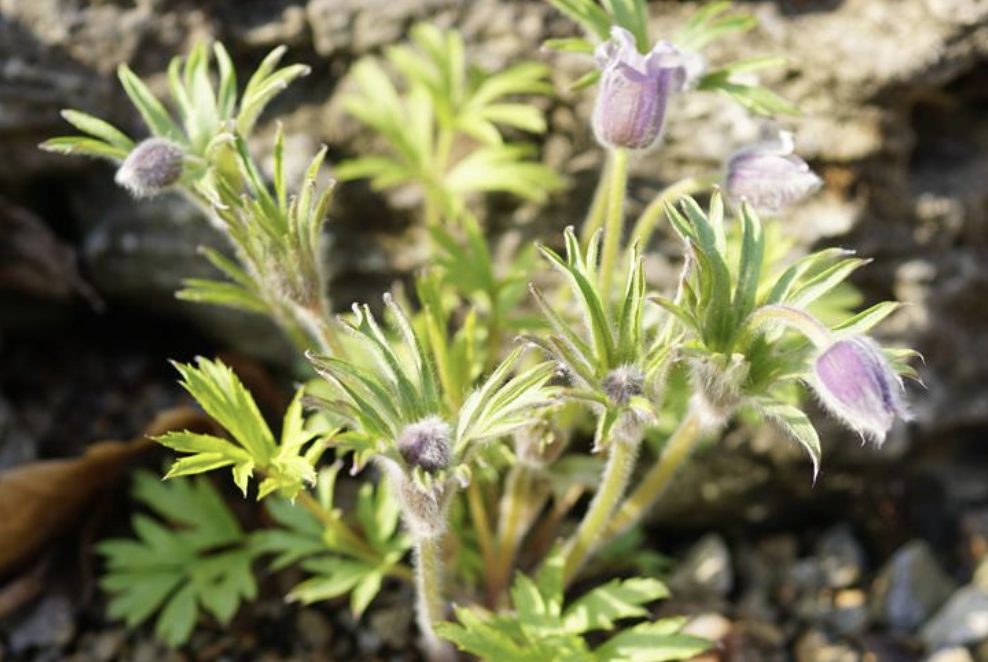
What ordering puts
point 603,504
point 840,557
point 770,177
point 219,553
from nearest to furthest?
point 770,177, point 603,504, point 219,553, point 840,557

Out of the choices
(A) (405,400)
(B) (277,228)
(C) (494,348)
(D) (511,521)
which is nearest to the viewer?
(A) (405,400)

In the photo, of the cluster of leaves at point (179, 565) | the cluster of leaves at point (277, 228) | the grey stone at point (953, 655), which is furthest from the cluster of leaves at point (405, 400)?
the grey stone at point (953, 655)

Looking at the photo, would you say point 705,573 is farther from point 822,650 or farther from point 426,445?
point 426,445

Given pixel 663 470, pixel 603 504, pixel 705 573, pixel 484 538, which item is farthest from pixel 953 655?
pixel 484 538

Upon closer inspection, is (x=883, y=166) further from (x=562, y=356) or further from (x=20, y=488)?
(x=20, y=488)

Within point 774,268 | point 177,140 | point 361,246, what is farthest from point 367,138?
point 774,268

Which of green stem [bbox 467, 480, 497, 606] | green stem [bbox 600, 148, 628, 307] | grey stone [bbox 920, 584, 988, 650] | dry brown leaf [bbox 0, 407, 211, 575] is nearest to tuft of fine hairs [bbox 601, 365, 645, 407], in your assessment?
green stem [bbox 600, 148, 628, 307]
